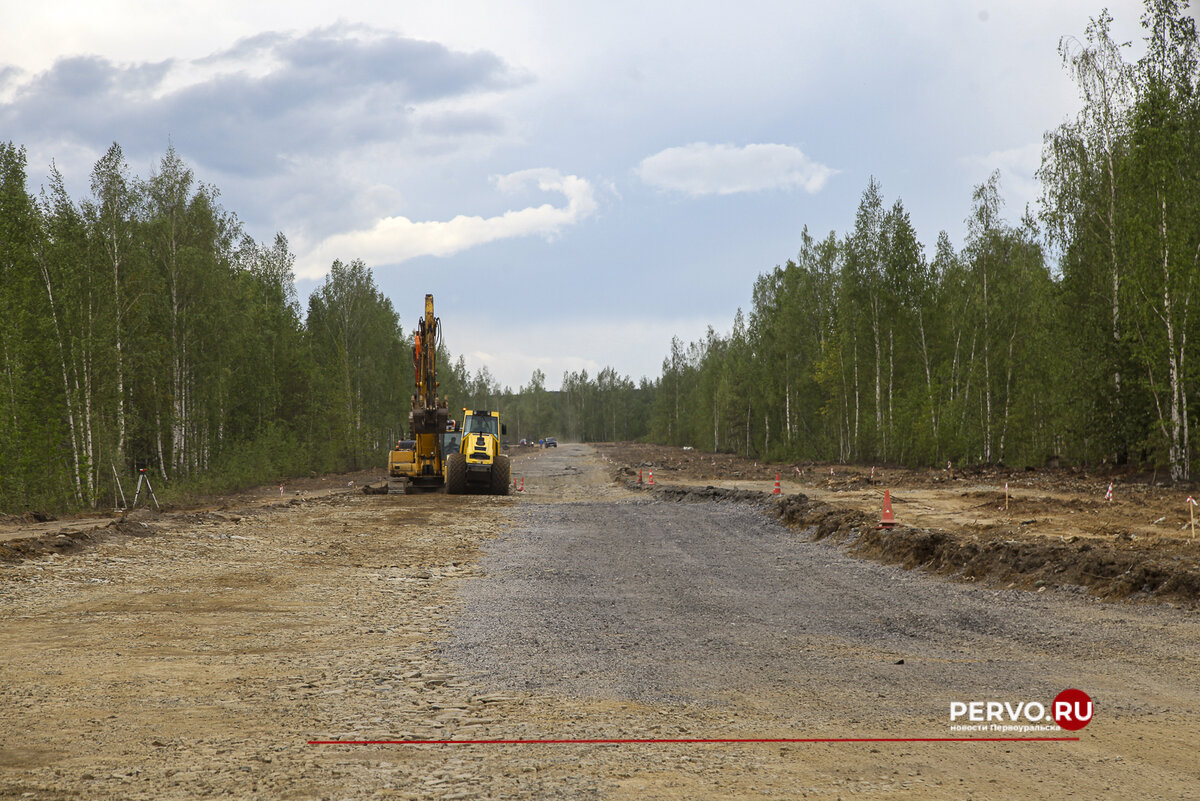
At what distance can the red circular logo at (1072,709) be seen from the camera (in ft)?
17.9

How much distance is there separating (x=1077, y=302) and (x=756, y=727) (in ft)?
100

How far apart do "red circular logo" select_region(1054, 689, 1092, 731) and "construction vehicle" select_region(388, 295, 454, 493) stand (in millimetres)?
24213

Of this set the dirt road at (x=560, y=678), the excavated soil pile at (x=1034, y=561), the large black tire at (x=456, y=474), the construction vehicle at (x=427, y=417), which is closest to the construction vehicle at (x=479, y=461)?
the large black tire at (x=456, y=474)

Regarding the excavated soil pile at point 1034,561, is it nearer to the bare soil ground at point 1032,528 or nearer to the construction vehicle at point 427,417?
the bare soil ground at point 1032,528

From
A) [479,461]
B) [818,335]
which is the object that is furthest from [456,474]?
[818,335]

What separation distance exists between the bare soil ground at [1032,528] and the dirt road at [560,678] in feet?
2.52

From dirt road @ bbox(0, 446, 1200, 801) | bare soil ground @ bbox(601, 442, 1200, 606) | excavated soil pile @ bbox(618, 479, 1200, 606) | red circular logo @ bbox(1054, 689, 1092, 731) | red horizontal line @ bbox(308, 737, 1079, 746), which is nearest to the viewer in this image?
dirt road @ bbox(0, 446, 1200, 801)

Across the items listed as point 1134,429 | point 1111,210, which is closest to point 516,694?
point 1134,429

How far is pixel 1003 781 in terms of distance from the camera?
4.43 metres

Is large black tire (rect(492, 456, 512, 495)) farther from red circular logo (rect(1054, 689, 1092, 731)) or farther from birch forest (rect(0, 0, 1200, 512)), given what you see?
red circular logo (rect(1054, 689, 1092, 731))

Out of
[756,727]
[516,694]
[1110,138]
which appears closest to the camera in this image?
[756,727]

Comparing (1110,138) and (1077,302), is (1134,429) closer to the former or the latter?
(1077,302)

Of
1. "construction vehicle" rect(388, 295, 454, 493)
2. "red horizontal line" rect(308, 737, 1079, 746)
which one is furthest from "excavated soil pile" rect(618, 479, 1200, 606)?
"construction vehicle" rect(388, 295, 454, 493)

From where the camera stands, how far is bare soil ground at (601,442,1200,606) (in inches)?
425
